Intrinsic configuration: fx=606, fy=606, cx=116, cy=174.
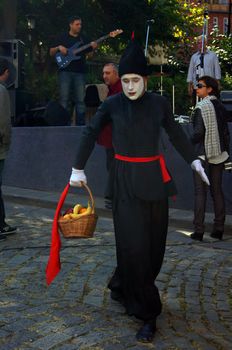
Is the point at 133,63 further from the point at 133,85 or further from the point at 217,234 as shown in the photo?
the point at 217,234

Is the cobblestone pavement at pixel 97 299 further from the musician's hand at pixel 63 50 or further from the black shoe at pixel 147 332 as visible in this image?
the musician's hand at pixel 63 50

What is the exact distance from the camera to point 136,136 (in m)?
4.04

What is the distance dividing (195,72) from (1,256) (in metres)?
5.30

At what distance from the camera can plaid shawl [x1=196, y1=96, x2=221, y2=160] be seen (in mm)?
6570

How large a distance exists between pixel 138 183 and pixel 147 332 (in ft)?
3.17

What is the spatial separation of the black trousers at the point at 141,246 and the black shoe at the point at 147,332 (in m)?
0.05

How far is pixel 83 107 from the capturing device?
35.2 feet

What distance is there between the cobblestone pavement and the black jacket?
0.92 meters

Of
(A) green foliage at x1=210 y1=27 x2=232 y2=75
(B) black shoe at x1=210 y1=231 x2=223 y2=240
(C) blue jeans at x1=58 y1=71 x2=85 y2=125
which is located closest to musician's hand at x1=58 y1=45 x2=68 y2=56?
(C) blue jeans at x1=58 y1=71 x2=85 y2=125

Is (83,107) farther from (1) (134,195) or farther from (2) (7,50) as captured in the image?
(1) (134,195)

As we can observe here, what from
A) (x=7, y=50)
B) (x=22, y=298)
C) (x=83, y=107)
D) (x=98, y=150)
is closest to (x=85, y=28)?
(x=7, y=50)

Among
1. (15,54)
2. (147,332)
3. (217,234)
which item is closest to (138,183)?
(147,332)

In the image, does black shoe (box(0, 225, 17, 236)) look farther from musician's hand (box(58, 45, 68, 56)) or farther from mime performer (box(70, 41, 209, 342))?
musician's hand (box(58, 45, 68, 56))

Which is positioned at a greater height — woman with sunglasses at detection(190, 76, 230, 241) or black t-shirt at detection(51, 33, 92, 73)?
black t-shirt at detection(51, 33, 92, 73)
